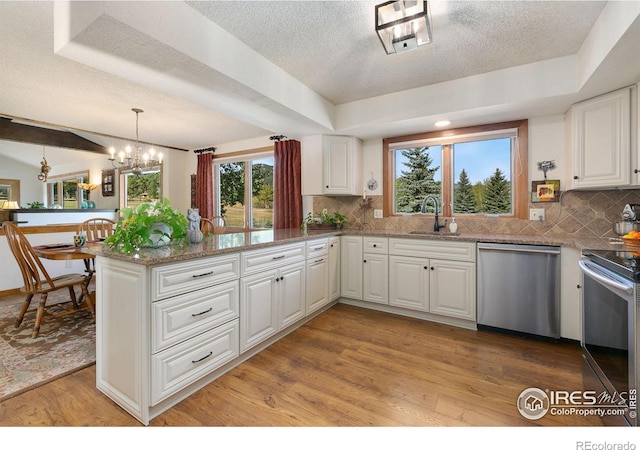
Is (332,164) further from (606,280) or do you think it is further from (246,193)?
(606,280)

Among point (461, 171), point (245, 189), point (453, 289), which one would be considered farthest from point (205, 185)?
point (453, 289)

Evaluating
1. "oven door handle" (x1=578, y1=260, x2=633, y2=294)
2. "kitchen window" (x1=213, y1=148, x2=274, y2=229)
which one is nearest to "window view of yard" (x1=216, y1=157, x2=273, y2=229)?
"kitchen window" (x1=213, y1=148, x2=274, y2=229)

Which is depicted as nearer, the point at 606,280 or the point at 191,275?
the point at 606,280

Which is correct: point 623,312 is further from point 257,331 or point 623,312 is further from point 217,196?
point 217,196

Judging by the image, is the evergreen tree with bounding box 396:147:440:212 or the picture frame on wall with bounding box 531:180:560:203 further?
the evergreen tree with bounding box 396:147:440:212

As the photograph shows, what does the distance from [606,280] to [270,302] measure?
2.12 meters

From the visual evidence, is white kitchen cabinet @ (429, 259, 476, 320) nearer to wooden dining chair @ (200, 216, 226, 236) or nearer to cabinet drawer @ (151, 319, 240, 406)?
cabinet drawer @ (151, 319, 240, 406)

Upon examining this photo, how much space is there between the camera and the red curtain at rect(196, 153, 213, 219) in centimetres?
542

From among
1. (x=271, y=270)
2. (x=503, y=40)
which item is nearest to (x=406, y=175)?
(x=503, y=40)

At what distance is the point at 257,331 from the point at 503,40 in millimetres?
2937

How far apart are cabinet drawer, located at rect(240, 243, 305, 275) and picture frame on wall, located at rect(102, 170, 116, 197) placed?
5.13 meters

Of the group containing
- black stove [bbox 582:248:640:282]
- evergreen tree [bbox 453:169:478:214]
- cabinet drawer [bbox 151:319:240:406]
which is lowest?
cabinet drawer [bbox 151:319:240:406]

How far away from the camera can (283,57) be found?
239 cm
